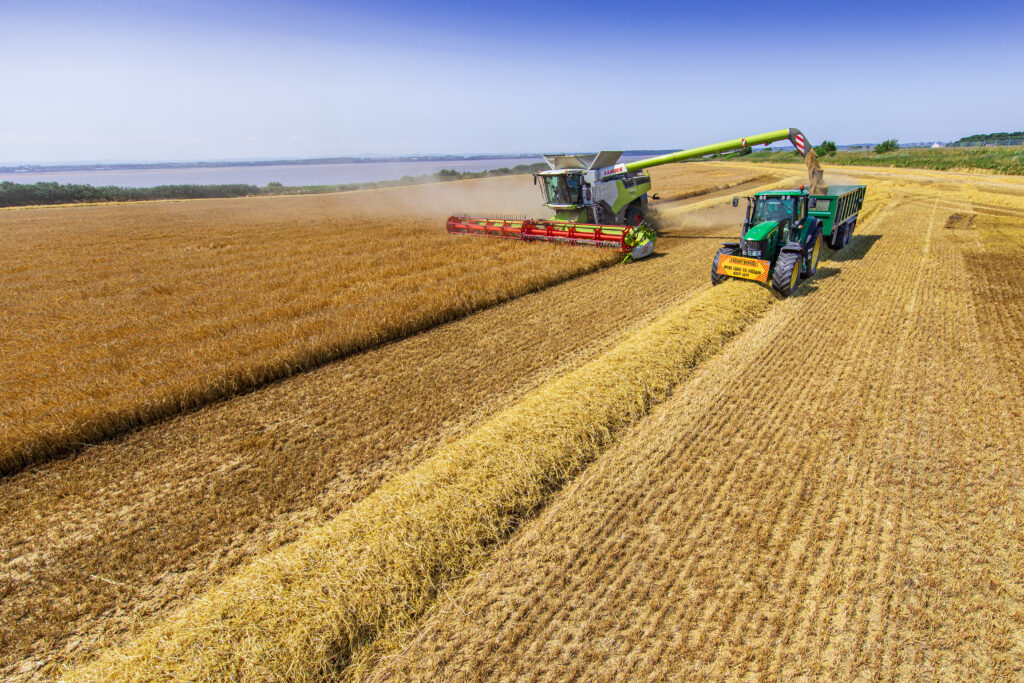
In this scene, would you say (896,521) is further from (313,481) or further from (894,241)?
(894,241)

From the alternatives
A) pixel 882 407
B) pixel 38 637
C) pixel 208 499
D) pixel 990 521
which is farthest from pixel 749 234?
pixel 38 637

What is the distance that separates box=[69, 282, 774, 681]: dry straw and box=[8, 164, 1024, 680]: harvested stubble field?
0.03m

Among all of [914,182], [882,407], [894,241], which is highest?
[914,182]

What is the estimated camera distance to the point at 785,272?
944 centimetres

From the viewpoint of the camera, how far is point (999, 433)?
17.5 ft

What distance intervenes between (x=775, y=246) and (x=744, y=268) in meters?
1.14

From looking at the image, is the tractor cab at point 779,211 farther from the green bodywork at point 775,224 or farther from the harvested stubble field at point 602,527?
the harvested stubble field at point 602,527

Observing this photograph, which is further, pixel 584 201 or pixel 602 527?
pixel 584 201

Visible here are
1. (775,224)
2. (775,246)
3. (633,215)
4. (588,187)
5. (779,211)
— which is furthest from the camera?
(633,215)

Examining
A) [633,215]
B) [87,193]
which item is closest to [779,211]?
[633,215]

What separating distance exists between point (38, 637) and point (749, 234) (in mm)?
11471

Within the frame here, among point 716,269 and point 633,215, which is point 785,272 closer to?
point 716,269

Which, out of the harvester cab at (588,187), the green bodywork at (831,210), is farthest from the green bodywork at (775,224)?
the harvester cab at (588,187)

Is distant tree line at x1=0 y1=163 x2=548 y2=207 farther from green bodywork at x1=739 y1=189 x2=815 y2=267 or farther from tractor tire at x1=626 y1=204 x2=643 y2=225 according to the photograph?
green bodywork at x1=739 y1=189 x2=815 y2=267
